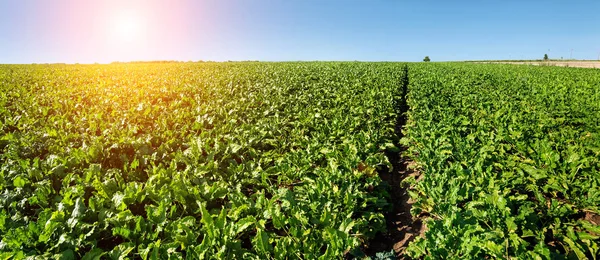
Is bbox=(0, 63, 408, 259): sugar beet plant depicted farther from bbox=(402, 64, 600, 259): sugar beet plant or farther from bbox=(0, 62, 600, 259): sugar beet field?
bbox=(402, 64, 600, 259): sugar beet plant

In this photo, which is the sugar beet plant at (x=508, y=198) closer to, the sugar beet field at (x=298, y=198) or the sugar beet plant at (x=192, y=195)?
the sugar beet field at (x=298, y=198)

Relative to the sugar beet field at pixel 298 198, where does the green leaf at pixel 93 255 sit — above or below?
below

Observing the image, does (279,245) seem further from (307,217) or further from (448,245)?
(448,245)

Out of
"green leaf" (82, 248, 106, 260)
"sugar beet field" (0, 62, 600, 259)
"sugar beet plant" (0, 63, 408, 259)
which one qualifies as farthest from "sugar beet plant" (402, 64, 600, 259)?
"green leaf" (82, 248, 106, 260)

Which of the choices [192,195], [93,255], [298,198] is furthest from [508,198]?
[93,255]

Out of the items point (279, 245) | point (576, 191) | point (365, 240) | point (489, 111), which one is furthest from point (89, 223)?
point (489, 111)

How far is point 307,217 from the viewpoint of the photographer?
3.44 metres

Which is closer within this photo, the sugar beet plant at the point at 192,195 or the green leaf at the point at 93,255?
the green leaf at the point at 93,255

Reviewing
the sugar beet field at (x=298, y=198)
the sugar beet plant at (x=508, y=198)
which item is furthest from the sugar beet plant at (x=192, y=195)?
the sugar beet plant at (x=508, y=198)

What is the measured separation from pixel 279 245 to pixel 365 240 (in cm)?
138

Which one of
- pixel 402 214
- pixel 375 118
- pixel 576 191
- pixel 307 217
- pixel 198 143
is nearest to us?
pixel 307 217

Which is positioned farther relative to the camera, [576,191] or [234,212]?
[576,191]

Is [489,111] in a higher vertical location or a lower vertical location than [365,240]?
higher

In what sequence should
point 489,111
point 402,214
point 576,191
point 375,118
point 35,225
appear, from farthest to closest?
point 489,111 → point 375,118 → point 402,214 → point 576,191 → point 35,225
